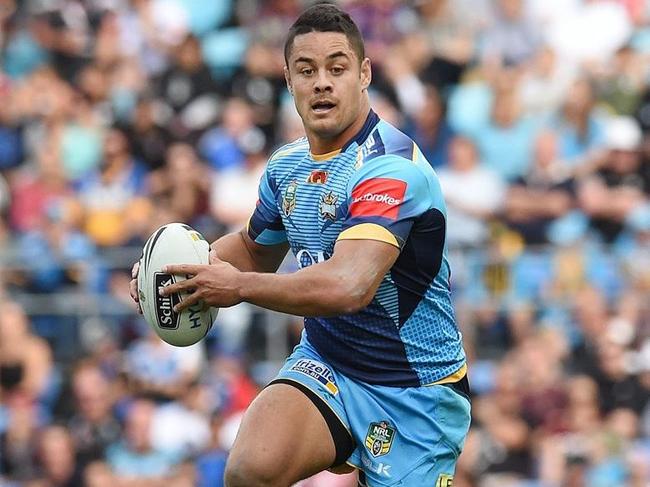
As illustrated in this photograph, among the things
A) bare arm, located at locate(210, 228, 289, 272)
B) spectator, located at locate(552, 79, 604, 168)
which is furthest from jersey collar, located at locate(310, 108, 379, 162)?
spectator, located at locate(552, 79, 604, 168)

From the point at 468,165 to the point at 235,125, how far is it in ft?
7.01

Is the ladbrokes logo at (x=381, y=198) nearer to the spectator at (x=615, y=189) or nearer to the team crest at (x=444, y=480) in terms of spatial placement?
the team crest at (x=444, y=480)

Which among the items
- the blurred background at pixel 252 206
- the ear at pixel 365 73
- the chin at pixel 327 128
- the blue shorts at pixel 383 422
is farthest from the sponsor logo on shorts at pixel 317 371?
the blurred background at pixel 252 206

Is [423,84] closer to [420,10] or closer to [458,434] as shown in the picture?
[420,10]

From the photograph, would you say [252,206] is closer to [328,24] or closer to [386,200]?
[328,24]

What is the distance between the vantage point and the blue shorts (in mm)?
6438

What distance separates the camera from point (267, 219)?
6.92m

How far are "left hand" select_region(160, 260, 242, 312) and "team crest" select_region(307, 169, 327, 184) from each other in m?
0.71

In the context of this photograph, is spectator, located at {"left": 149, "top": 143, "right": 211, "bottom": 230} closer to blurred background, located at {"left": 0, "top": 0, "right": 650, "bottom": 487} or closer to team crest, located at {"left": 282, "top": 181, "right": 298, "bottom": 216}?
blurred background, located at {"left": 0, "top": 0, "right": 650, "bottom": 487}

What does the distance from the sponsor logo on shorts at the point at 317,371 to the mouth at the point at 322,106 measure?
3.61ft

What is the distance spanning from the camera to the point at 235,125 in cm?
1348

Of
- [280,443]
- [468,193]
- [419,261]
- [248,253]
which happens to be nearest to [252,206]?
[468,193]

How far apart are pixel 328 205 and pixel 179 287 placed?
0.77m

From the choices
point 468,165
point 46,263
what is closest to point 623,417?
point 468,165
